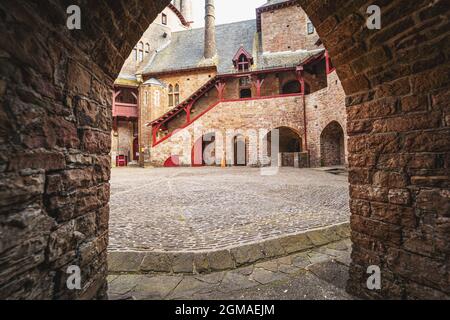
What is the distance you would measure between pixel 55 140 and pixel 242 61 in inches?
761

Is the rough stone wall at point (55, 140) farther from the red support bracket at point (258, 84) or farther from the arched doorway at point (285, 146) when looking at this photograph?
the red support bracket at point (258, 84)

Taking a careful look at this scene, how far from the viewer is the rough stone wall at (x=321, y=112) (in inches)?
460

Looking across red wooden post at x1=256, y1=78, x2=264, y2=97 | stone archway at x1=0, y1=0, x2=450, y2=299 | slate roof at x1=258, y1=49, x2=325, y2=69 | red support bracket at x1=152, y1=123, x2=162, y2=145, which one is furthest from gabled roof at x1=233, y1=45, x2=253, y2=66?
stone archway at x1=0, y1=0, x2=450, y2=299

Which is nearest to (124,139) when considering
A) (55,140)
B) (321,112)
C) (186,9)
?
(321,112)

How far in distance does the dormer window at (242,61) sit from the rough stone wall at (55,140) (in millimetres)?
18040

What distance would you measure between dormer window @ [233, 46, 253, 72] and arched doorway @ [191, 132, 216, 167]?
20.6 feet

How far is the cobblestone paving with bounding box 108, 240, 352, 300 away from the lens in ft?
5.63

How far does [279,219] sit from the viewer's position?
3367 millimetres

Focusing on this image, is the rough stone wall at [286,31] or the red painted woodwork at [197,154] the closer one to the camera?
the red painted woodwork at [197,154]

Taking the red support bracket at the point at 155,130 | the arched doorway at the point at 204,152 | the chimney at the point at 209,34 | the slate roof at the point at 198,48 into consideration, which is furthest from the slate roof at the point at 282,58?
the red support bracket at the point at 155,130

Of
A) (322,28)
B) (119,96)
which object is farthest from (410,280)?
(119,96)

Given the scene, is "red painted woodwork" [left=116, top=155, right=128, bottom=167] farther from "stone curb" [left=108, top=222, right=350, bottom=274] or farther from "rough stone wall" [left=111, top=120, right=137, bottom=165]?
"stone curb" [left=108, top=222, right=350, bottom=274]

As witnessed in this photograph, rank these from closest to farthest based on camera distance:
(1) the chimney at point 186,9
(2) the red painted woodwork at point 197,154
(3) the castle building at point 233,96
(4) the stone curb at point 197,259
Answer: (4) the stone curb at point 197,259 → (3) the castle building at point 233,96 → (2) the red painted woodwork at point 197,154 → (1) the chimney at point 186,9

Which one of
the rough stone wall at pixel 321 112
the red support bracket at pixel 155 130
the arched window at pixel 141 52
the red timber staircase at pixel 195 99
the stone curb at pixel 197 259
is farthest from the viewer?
the arched window at pixel 141 52
